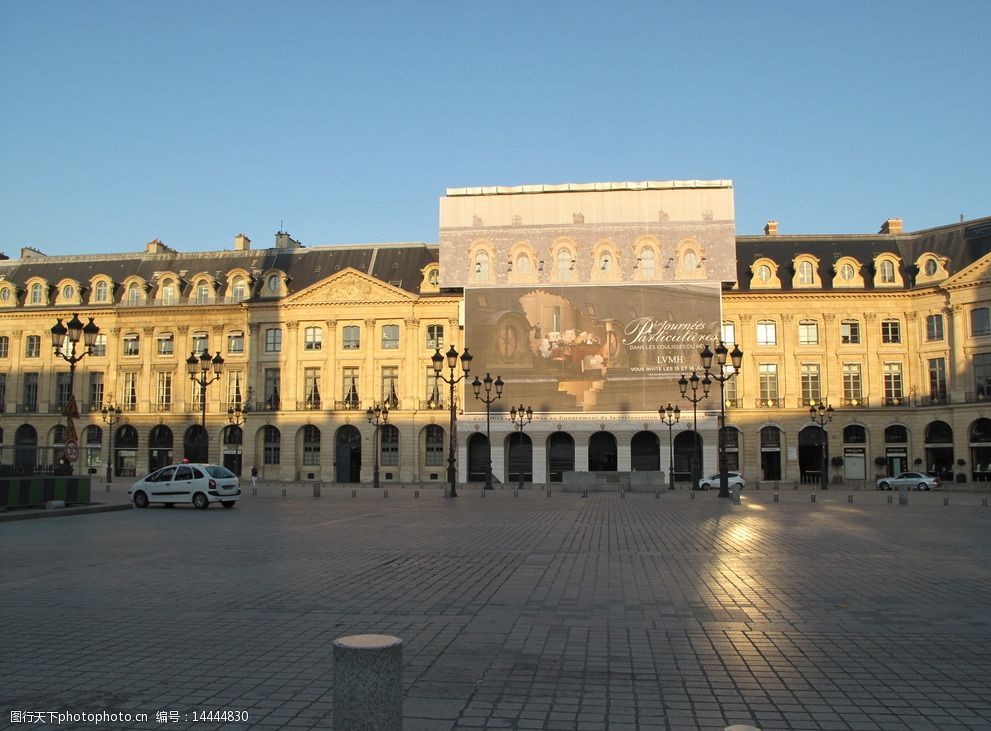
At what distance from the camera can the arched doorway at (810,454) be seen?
200ft

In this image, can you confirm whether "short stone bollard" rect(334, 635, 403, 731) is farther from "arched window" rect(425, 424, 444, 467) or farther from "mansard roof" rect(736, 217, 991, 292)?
"mansard roof" rect(736, 217, 991, 292)

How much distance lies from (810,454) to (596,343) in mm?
17382

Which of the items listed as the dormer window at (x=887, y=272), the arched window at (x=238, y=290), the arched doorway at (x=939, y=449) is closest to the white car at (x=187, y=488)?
the arched window at (x=238, y=290)

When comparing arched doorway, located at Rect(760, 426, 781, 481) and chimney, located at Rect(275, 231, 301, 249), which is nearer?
arched doorway, located at Rect(760, 426, 781, 481)

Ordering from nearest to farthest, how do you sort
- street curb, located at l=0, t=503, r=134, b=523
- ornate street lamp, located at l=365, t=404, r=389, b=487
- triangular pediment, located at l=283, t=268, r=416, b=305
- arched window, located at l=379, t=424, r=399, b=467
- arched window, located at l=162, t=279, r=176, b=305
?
street curb, located at l=0, t=503, r=134, b=523
ornate street lamp, located at l=365, t=404, r=389, b=487
arched window, located at l=379, t=424, r=399, b=467
triangular pediment, located at l=283, t=268, r=416, b=305
arched window, located at l=162, t=279, r=176, b=305

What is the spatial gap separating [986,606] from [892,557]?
492cm

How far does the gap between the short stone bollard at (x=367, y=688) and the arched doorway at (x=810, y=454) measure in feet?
200

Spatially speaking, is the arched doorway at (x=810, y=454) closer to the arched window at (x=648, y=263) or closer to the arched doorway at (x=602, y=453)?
the arched doorway at (x=602, y=453)

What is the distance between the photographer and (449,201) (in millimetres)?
64250

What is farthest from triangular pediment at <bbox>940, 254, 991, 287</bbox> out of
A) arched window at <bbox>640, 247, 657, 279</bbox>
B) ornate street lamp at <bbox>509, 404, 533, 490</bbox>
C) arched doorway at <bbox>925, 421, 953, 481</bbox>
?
ornate street lamp at <bbox>509, 404, 533, 490</bbox>

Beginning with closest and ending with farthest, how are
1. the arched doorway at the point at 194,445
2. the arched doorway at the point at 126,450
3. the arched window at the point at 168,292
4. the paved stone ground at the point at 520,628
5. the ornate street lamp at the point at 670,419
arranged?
the paved stone ground at the point at 520,628
the ornate street lamp at the point at 670,419
the arched doorway at the point at 194,445
the arched doorway at the point at 126,450
the arched window at the point at 168,292

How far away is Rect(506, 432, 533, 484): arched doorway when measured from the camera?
200ft

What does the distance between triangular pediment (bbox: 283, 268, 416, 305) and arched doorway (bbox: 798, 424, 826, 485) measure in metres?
30.1

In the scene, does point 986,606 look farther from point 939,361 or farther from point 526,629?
point 939,361
